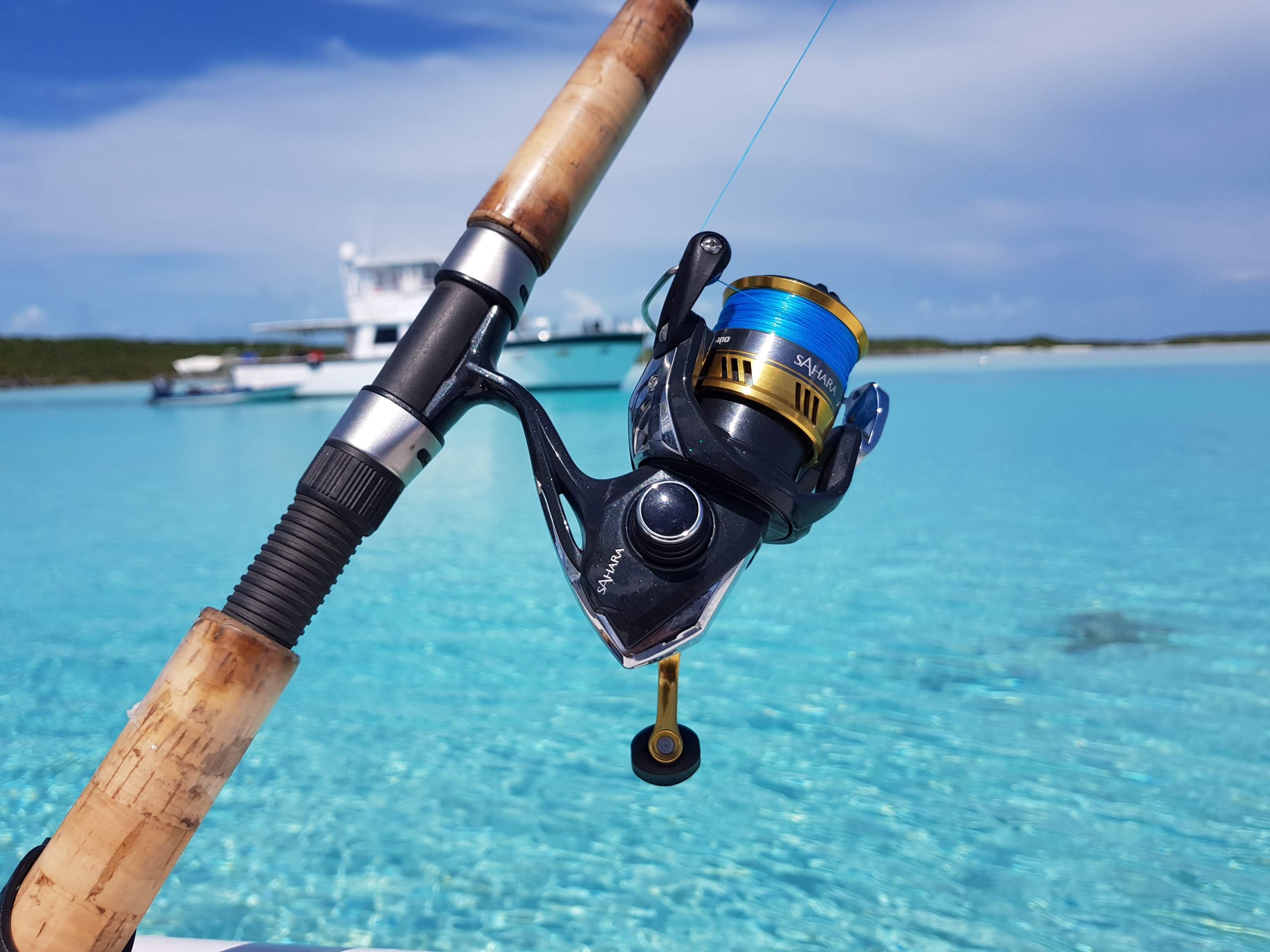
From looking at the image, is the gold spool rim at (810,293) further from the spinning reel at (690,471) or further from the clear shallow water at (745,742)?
the clear shallow water at (745,742)

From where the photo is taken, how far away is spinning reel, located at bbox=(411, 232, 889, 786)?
1.08 meters

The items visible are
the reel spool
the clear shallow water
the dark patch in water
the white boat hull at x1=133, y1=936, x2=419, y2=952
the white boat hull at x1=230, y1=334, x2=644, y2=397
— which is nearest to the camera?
the reel spool

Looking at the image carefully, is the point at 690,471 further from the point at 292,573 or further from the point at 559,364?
the point at 559,364

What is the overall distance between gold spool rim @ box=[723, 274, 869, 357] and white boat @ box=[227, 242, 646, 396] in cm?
2211

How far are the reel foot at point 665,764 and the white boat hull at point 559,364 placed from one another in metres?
22.0

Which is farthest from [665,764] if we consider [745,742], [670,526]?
[745,742]

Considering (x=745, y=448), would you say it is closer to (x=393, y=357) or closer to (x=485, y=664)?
(x=393, y=357)

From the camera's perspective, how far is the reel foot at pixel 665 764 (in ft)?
3.81

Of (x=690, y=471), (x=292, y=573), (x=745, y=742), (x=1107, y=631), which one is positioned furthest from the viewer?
(x=1107, y=631)

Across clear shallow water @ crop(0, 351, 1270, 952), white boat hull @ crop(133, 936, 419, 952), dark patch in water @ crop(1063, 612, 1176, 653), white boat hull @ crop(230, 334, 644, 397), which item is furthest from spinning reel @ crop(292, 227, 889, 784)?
white boat hull @ crop(230, 334, 644, 397)

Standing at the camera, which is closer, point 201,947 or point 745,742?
point 201,947

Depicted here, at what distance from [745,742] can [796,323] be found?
8.93 ft

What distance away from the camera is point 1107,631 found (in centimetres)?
486

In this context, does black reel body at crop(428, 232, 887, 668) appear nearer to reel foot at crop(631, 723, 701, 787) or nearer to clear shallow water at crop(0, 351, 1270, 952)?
reel foot at crop(631, 723, 701, 787)
